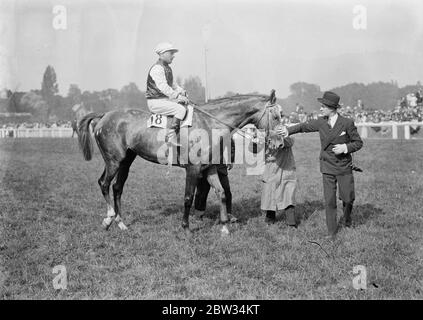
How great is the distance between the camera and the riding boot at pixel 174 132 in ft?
23.8

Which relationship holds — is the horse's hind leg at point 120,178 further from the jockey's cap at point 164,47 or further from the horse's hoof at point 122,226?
the jockey's cap at point 164,47

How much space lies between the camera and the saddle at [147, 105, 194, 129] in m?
7.21

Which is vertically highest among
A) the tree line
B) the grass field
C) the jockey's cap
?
the tree line

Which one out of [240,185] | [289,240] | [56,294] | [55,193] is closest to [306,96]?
[240,185]

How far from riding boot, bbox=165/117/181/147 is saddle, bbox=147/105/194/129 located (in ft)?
0.28

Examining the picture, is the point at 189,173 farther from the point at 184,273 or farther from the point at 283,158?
the point at 184,273

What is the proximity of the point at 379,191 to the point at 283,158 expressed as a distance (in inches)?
143

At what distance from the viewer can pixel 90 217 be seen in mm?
8242

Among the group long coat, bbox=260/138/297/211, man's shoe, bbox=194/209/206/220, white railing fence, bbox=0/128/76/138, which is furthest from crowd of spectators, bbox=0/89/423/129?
white railing fence, bbox=0/128/76/138

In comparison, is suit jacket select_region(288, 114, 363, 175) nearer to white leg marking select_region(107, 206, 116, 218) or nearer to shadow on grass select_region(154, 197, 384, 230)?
shadow on grass select_region(154, 197, 384, 230)

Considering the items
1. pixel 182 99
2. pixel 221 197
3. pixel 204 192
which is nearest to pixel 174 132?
pixel 182 99

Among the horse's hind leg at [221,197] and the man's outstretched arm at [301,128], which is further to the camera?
the horse's hind leg at [221,197]

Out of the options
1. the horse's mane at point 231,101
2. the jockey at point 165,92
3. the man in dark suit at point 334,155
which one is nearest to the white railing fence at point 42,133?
the jockey at point 165,92

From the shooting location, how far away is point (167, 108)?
7266 millimetres
